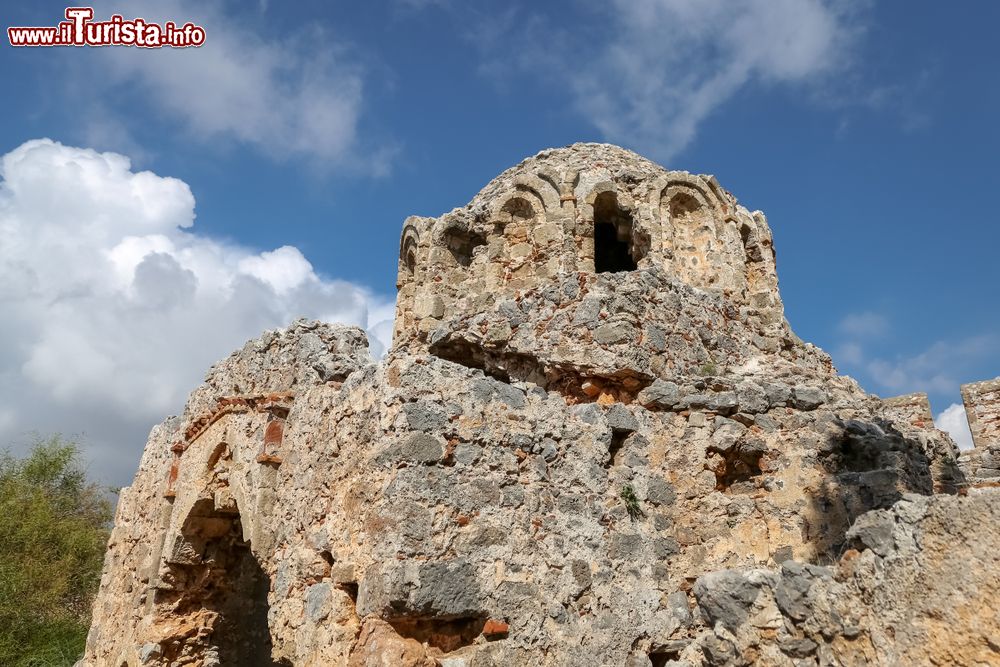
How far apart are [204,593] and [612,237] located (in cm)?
716

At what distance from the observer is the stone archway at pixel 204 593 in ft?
22.6

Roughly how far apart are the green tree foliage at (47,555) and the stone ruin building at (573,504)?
7.61m

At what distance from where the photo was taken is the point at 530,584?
405 centimetres

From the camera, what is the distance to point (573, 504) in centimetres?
441

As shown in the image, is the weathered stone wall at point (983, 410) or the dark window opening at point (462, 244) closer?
the dark window opening at point (462, 244)

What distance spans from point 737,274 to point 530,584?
5878 millimetres

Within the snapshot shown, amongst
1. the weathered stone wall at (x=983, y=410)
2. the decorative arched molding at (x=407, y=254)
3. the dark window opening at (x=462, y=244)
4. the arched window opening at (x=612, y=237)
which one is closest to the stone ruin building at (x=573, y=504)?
the arched window opening at (x=612, y=237)

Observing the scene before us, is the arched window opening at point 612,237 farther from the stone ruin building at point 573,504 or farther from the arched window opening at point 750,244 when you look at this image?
the stone ruin building at point 573,504

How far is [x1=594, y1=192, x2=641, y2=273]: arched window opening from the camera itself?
376 inches

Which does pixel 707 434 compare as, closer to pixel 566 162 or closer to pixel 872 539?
pixel 872 539

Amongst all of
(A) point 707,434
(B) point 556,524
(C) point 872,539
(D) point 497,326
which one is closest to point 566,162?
(D) point 497,326

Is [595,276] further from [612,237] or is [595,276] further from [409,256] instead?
[409,256]

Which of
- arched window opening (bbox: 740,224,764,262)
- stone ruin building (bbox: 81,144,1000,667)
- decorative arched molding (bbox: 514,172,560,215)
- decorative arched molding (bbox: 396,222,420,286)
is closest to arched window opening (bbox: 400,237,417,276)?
decorative arched molding (bbox: 396,222,420,286)

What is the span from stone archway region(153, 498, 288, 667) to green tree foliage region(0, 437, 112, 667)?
6.78 meters
